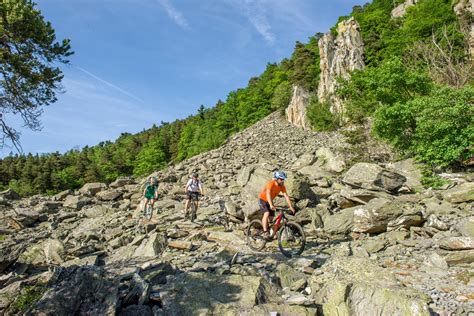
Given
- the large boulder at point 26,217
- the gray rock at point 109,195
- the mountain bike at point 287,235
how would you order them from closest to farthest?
the mountain bike at point 287,235 → the large boulder at point 26,217 → the gray rock at point 109,195

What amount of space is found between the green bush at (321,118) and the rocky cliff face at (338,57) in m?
1.35

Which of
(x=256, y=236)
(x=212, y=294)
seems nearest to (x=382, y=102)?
(x=256, y=236)

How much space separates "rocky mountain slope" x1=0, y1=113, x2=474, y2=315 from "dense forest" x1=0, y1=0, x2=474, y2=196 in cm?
224

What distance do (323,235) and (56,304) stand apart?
8.72 meters

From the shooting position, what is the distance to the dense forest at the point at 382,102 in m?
→ 15.8

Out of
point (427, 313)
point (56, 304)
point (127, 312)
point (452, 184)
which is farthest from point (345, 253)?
point (452, 184)

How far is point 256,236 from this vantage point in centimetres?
998

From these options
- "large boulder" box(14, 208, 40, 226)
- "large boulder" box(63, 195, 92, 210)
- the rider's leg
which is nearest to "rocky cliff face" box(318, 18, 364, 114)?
"large boulder" box(63, 195, 92, 210)

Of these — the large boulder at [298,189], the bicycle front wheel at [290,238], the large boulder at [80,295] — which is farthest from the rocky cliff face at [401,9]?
the large boulder at [80,295]

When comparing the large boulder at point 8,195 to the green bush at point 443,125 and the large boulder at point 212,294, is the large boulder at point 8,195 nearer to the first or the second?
the large boulder at point 212,294

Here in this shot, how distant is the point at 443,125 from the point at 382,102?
22.8ft

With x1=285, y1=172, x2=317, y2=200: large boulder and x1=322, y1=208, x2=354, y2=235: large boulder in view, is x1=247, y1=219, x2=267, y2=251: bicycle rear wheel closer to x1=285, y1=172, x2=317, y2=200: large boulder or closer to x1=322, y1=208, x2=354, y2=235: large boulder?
x1=322, y1=208, x2=354, y2=235: large boulder

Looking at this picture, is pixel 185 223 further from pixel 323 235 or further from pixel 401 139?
pixel 401 139

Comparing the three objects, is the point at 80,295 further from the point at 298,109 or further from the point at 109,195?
the point at 298,109
